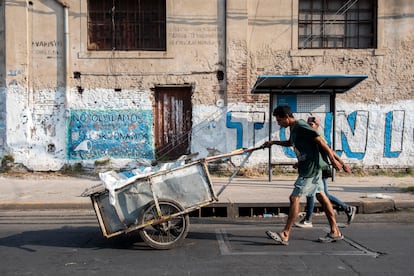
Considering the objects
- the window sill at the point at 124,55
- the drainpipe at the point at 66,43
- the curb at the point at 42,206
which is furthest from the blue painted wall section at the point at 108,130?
the curb at the point at 42,206

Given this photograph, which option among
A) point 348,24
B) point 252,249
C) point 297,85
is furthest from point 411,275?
point 348,24

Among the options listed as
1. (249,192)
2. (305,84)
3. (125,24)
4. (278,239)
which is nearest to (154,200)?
(278,239)

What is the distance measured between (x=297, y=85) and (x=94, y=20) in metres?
6.19

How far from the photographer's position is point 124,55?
12562 mm

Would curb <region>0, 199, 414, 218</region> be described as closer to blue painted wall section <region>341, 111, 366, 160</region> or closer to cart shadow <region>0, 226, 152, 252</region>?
cart shadow <region>0, 226, 152, 252</region>

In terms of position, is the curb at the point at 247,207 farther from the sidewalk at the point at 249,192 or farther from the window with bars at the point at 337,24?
the window with bars at the point at 337,24

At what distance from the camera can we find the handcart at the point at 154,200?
5535mm

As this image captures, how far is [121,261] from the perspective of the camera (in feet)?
17.1

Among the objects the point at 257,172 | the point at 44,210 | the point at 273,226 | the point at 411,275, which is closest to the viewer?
the point at 411,275

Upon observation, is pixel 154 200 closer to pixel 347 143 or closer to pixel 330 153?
pixel 330 153

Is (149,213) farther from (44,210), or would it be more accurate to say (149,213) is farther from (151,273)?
(44,210)

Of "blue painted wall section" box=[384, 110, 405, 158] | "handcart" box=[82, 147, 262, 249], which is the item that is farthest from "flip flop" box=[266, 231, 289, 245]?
"blue painted wall section" box=[384, 110, 405, 158]

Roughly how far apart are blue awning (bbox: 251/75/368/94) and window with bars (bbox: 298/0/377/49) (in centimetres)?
173

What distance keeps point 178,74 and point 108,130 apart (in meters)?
2.60
